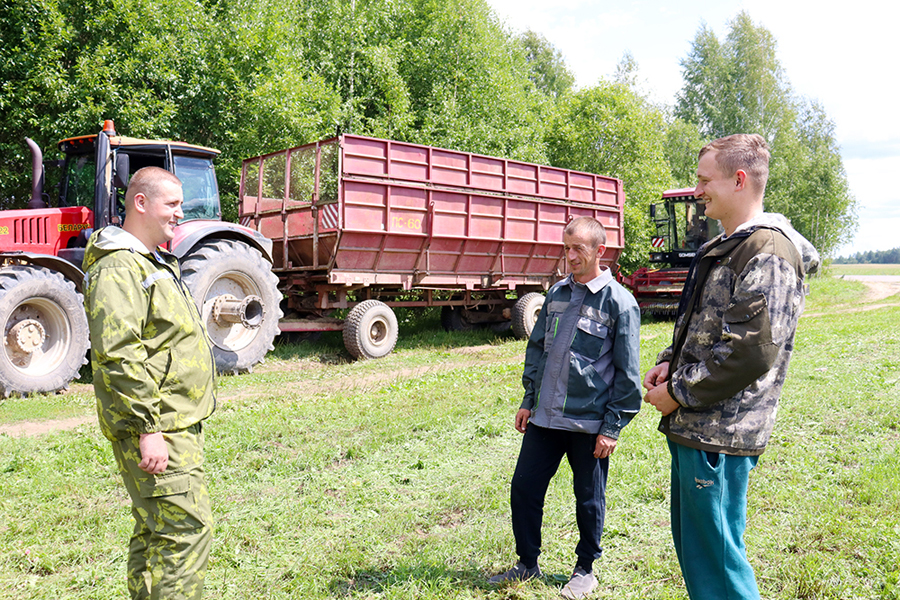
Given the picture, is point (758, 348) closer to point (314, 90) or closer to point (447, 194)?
point (447, 194)

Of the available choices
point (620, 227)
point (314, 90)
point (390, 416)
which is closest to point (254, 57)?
point (314, 90)

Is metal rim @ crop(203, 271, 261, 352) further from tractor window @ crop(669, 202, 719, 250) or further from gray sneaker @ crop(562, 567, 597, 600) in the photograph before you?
tractor window @ crop(669, 202, 719, 250)

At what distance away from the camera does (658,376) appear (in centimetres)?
238

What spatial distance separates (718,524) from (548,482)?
3.32ft

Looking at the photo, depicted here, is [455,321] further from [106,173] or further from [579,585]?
[579,585]

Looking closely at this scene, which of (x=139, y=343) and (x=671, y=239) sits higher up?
(x=671, y=239)

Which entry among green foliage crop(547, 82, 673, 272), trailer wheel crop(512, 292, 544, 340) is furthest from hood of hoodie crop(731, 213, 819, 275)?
green foliage crop(547, 82, 673, 272)

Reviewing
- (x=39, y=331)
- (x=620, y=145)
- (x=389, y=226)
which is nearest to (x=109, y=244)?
(x=39, y=331)

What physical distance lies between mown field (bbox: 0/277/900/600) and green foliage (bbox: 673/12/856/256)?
28819mm

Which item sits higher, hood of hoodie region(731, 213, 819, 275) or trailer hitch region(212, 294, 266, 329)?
hood of hoodie region(731, 213, 819, 275)

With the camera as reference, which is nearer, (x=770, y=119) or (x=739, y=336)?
(x=739, y=336)

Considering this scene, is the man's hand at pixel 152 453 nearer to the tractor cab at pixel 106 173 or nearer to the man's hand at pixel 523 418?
the man's hand at pixel 523 418

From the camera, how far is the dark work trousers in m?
2.92

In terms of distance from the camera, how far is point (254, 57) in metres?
13.7
